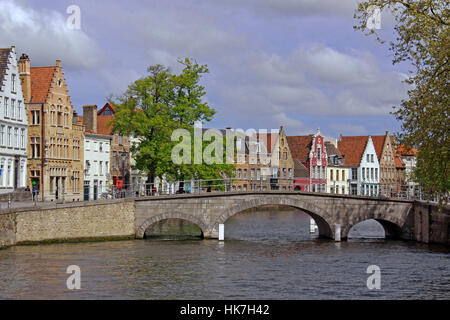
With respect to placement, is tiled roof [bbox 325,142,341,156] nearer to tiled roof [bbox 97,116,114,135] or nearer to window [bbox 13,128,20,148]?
tiled roof [bbox 97,116,114,135]

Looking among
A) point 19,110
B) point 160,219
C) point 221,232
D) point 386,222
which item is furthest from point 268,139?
point 160,219

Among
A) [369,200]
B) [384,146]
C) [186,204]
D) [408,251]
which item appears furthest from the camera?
[384,146]

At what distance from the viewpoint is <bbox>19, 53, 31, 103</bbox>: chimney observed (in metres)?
62.3

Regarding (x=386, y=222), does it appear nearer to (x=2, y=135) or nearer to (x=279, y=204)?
(x=279, y=204)

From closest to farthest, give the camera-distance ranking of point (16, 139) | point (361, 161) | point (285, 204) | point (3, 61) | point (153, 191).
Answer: point (285, 204), point (3, 61), point (16, 139), point (153, 191), point (361, 161)

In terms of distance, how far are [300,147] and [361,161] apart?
10513 mm

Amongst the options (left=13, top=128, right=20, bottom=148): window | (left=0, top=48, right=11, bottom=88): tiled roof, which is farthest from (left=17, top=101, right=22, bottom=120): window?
(left=0, top=48, right=11, bottom=88): tiled roof

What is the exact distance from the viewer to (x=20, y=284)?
102 ft

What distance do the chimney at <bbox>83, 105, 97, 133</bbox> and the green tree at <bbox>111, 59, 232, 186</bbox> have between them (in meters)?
16.2

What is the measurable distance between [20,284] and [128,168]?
170ft

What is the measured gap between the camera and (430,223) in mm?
52156

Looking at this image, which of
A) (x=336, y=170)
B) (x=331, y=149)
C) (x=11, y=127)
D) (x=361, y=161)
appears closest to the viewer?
(x=11, y=127)
